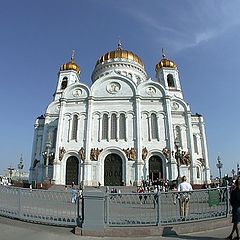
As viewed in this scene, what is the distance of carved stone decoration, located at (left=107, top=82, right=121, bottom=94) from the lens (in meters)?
35.7

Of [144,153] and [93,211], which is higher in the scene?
[144,153]

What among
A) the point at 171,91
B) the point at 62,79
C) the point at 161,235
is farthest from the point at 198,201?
the point at 62,79

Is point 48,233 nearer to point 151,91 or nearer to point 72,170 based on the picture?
point 72,170

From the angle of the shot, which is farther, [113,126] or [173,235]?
[113,126]

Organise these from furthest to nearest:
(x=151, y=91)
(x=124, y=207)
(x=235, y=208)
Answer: (x=151, y=91), (x=124, y=207), (x=235, y=208)

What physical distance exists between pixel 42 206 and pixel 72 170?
24893mm

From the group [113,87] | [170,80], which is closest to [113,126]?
[113,87]

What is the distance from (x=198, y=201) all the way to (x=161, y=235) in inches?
75.9

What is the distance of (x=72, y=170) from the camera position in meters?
32.2

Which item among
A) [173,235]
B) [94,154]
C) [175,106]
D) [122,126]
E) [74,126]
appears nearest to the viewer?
[173,235]

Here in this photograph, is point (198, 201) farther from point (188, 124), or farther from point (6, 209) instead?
point (188, 124)

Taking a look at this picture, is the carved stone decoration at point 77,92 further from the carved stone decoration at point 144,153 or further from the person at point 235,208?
the person at point 235,208

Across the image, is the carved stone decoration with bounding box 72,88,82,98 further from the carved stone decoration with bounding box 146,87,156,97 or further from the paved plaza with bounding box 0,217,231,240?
the paved plaza with bounding box 0,217,231,240

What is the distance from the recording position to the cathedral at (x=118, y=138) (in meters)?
31.3
